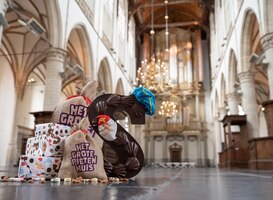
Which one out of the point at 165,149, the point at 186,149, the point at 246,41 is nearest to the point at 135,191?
the point at 246,41

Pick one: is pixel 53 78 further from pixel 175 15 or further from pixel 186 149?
pixel 175 15

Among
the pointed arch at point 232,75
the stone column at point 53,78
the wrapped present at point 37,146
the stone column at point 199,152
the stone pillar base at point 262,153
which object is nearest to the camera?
the wrapped present at point 37,146

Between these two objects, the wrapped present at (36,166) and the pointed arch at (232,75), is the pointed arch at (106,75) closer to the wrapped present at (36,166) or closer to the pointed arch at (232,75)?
the pointed arch at (232,75)

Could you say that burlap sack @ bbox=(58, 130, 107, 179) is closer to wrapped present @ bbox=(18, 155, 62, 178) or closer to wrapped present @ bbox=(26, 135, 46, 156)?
wrapped present @ bbox=(18, 155, 62, 178)

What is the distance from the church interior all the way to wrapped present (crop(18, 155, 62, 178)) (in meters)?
0.49

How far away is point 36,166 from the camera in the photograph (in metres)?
2.91

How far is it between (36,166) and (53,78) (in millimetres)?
7142

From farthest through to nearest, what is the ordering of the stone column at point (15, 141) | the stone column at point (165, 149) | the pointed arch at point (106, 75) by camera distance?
the stone column at point (165, 149)
the pointed arch at point (106, 75)
the stone column at point (15, 141)

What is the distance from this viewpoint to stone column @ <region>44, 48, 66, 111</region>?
9.55 meters

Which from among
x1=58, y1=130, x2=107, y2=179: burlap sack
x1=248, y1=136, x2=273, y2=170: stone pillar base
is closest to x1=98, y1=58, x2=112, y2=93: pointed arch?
x1=248, y1=136, x2=273, y2=170: stone pillar base

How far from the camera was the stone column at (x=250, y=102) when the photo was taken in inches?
459

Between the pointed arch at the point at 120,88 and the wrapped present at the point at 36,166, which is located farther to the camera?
the pointed arch at the point at 120,88

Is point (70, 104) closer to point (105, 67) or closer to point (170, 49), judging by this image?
point (105, 67)

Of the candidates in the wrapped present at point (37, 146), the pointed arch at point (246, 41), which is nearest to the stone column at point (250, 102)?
the pointed arch at point (246, 41)
